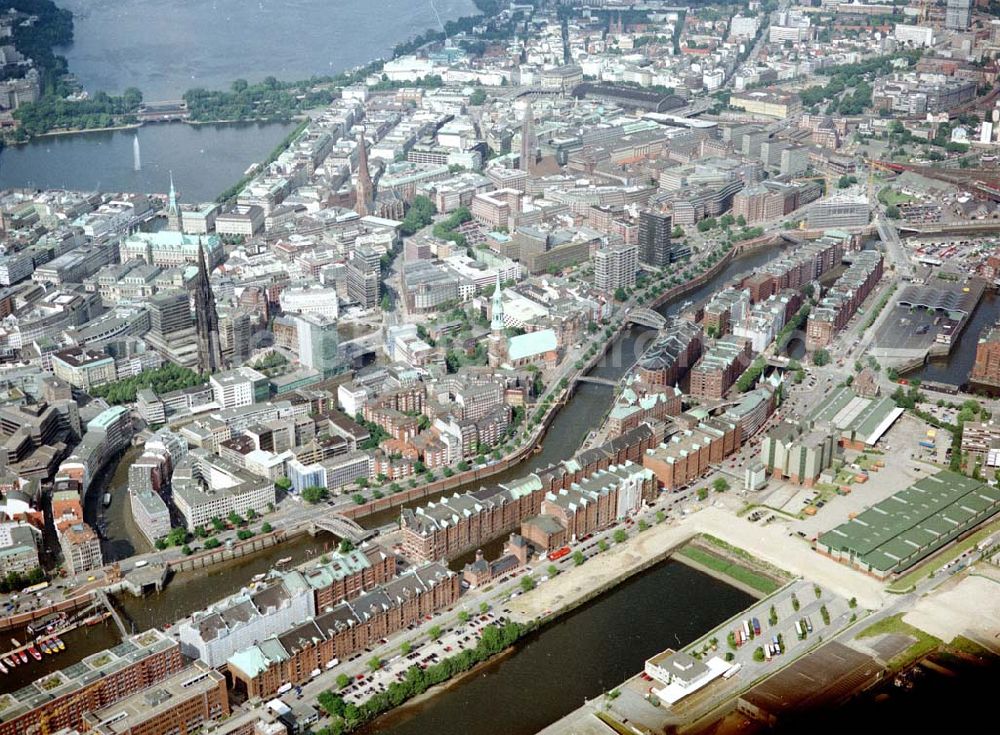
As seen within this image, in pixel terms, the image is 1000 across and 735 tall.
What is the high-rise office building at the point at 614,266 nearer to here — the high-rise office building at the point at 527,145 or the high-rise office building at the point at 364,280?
the high-rise office building at the point at 364,280

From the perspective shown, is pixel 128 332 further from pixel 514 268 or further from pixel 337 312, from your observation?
pixel 514 268

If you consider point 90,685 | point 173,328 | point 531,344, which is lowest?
point 90,685

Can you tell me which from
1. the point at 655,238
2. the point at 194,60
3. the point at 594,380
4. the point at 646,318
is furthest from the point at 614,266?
the point at 194,60

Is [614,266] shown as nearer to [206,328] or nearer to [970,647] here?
[206,328]

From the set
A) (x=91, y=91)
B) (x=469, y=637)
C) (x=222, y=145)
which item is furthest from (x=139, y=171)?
(x=469, y=637)

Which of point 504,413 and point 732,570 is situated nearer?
point 732,570

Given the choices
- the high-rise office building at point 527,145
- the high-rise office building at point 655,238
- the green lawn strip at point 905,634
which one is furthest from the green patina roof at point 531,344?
the high-rise office building at point 527,145
